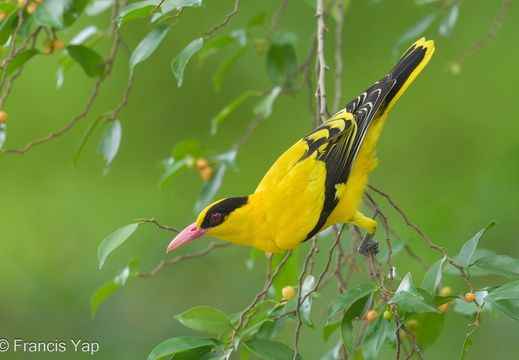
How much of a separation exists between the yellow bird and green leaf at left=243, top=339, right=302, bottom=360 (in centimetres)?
51

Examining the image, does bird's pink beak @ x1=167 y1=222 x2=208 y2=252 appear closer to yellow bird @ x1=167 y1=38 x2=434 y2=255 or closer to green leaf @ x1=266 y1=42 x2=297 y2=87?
yellow bird @ x1=167 y1=38 x2=434 y2=255

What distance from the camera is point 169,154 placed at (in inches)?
205

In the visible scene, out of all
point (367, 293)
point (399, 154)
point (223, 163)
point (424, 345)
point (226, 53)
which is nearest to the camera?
point (367, 293)

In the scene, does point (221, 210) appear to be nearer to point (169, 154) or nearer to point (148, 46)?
point (148, 46)

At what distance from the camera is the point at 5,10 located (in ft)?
8.16

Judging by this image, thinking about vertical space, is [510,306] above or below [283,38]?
below

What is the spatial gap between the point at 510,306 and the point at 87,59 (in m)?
1.88

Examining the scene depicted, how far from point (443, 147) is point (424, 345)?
2.84 metres

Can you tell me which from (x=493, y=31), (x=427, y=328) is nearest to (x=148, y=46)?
(x=427, y=328)

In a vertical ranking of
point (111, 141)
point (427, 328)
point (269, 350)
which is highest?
point (111, 141)

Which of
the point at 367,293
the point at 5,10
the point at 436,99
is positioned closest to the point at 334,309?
the point at 367,293

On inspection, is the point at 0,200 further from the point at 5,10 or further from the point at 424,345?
the point at 424,345

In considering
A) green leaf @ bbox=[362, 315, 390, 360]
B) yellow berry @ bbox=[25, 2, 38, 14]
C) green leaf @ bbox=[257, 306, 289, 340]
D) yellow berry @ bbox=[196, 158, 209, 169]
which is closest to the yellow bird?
green leaf @ bbox=[257, 306, 289, 340]

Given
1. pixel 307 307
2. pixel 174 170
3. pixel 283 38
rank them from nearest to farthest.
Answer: pixel 307 307
pixel 174 170
pixel 283 38
